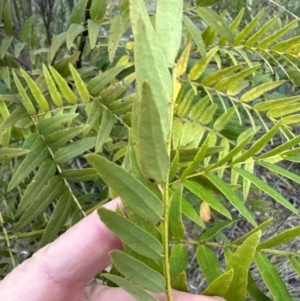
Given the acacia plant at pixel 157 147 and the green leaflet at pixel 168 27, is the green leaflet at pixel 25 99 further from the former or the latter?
the green leaflet at pixel 168 27

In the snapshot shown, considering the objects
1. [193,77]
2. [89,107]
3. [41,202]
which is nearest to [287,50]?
[193,77]

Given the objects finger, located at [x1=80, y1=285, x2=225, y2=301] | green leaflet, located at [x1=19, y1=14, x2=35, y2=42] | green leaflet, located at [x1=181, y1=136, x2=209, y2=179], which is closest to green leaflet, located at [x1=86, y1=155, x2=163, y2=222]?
green leaflet, located at [x1=181, y1=136, x2=209, y2=179]

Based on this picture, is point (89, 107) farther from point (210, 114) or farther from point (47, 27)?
point (47, 27)

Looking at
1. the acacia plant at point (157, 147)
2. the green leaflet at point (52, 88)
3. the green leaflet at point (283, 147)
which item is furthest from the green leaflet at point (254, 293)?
the green leaflet at point (52, 88)

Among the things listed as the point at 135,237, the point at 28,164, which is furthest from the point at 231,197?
the point at 28,164

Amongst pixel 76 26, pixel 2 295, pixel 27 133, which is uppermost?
pixel 76 26

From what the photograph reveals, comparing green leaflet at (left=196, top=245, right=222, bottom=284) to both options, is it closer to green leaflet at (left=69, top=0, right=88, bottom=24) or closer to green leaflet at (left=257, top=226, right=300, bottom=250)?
green leaflet at (left=257, top=226, right=300, bottom=250)
